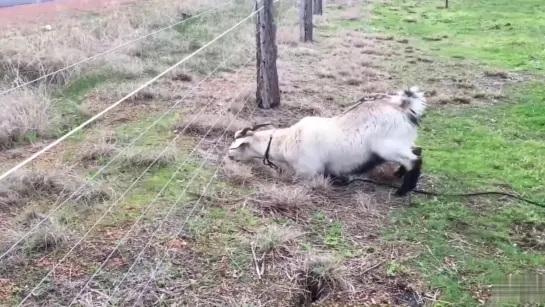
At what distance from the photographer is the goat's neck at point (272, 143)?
17.2ft

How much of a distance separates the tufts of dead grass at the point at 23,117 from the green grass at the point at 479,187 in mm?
3743

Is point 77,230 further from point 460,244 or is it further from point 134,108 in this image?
point 134,108

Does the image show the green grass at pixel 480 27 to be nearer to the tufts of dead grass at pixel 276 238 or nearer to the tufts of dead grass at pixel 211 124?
the tufts of dead grass at pixel 211 124

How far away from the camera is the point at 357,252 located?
155 inches

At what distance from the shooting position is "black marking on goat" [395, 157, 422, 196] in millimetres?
4777

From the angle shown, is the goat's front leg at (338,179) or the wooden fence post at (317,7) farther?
the wooden fence post at (317,7)

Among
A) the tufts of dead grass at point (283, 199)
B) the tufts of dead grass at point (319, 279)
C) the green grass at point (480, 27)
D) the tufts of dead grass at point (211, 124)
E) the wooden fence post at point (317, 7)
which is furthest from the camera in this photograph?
the wooden fence post at point (317, 7)

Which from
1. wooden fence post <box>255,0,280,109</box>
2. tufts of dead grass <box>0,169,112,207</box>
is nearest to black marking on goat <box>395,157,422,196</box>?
tufts of dead grass <box>0,169,112,207</box>

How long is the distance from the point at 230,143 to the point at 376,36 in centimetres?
707

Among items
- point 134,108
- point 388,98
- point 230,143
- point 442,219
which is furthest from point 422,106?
point 134,108

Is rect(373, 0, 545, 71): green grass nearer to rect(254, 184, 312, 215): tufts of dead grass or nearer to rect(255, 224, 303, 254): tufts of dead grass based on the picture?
rect(254, 184, 312, 215): tufts of dead grass

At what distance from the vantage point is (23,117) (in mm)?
5930

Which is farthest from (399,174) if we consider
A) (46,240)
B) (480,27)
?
(480,27)

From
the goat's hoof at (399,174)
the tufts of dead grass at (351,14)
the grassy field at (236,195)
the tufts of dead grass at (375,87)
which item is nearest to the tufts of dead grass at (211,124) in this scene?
the grassy field at (236,195)
